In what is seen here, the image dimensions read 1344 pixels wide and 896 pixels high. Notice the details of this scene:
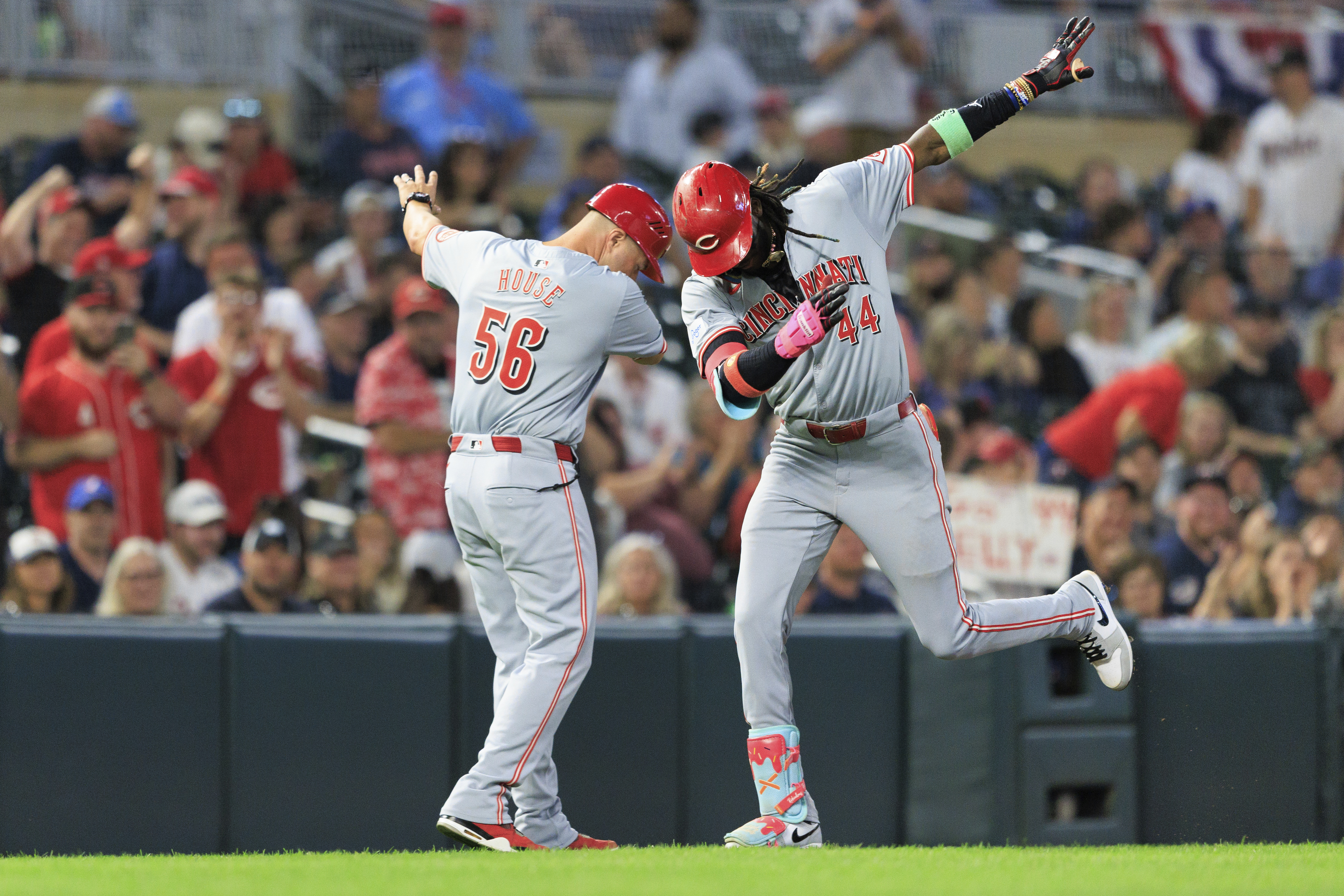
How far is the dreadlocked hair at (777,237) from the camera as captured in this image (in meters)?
5.59

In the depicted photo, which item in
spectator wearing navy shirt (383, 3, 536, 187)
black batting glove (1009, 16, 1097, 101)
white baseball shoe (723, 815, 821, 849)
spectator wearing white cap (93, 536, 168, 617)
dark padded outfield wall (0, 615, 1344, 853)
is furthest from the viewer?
spectator wearing navy shirt (383, 3, 536, 187)

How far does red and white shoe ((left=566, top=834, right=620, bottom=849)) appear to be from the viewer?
19.3ft

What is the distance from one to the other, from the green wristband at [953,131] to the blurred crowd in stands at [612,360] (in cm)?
278

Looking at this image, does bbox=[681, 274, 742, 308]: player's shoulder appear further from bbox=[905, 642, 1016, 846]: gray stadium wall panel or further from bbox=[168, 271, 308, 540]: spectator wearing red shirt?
bbox=[168, 271, 308, 540]: spectator wearing red shirt

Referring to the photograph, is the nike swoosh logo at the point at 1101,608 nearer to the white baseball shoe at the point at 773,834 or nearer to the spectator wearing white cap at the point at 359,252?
the white baseball shoe at the point at 773,834

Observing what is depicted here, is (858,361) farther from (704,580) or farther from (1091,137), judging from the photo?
(1091,137)

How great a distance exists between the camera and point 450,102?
1237 cm

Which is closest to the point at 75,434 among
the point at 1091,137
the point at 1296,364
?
the point at 1296,364

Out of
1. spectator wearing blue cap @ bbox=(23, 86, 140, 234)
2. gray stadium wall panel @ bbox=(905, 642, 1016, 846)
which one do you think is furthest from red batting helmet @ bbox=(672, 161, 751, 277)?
spectator wearing blue cap @ bbox=(23, 86, 140, 234)

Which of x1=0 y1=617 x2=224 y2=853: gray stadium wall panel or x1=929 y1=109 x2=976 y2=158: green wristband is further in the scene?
x1=0 y1=617 x2=224 y2=853: gray stadium wall panel

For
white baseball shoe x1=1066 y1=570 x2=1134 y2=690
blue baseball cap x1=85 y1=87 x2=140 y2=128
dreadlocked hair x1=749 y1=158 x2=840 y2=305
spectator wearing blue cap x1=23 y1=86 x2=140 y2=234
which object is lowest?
white baseball shoe x1=1066 y1=570 x2=1134 y2=690

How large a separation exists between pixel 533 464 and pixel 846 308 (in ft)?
3.51

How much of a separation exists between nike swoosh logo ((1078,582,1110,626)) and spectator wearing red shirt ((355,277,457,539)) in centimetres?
374

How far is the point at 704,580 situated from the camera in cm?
905
